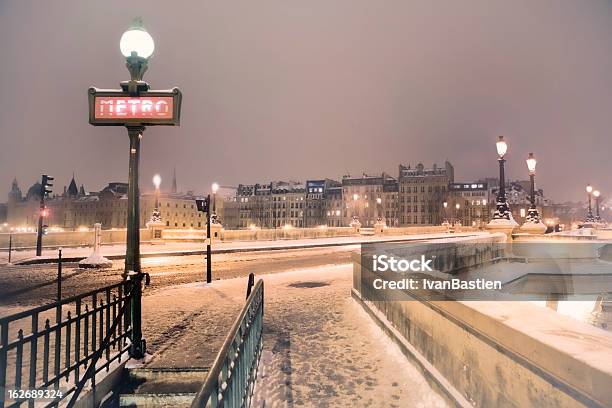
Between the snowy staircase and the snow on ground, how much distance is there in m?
0.17

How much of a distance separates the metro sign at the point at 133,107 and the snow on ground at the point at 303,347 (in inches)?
144

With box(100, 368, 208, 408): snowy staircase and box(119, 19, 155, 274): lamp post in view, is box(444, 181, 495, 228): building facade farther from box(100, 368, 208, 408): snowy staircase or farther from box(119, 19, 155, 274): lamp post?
box(100, 368, 208, 408): snowy staircase

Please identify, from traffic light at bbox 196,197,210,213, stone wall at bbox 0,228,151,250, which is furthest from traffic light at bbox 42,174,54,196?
traffic light at bbox 196,197,210,213

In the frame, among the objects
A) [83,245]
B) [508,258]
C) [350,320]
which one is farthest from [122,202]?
[350,320]

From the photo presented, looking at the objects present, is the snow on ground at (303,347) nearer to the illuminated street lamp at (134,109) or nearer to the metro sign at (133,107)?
the illuminated street lamp at (134,109)

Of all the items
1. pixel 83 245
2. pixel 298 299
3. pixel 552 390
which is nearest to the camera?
pixel 552 390

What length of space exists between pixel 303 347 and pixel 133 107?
4.77 m

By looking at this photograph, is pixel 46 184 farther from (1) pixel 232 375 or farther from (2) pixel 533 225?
(2) pixel 533 225

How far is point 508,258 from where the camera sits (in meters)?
25.4

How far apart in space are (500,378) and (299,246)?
91.5ft

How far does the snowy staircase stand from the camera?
17.3ft

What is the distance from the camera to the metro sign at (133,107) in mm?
6156

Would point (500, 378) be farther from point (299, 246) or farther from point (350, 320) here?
point (299, 246)

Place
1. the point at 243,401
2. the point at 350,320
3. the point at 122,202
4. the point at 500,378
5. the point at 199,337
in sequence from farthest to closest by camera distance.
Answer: the point at 122,202 < the point at 350,320 < the point at 199,337 < the point at 243,401 < the point at 500,378
